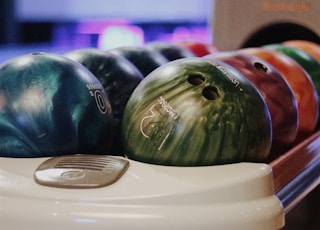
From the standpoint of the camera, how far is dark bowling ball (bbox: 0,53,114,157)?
2.99 ft

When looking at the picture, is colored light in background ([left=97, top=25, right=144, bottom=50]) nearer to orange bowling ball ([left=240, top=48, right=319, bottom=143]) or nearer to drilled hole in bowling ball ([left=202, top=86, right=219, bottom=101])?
orange bowling ball ([left=240, top=48, right=319, bottom=143])

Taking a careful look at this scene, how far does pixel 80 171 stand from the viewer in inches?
32.8

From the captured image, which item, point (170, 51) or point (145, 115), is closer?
point (145, 115)

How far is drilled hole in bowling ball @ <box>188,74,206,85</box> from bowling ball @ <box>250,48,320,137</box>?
42cm

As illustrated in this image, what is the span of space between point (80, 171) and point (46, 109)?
128 mm

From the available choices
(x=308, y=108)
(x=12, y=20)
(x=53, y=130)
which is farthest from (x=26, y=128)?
(x=12, y=20)

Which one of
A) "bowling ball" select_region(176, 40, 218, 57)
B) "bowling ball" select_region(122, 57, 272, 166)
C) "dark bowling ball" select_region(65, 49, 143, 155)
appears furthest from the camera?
"bowling ball" select_region(176, 40, 218, 57)

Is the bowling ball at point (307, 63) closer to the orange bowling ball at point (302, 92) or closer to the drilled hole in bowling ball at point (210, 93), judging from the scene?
the orange bowling ball at point (302, 92)

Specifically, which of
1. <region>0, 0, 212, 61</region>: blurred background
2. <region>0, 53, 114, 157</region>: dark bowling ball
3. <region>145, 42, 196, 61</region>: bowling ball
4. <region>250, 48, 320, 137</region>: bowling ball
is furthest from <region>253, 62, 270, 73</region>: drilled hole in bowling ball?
<region>0, 0, 212, 61</region>: blurred background

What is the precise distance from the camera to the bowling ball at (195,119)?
0.88m

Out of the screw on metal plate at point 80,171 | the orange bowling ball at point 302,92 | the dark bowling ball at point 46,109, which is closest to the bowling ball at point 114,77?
the dark bowling ball at point 46,109

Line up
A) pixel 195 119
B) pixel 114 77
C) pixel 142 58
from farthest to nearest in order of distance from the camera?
pixel 142 58 → pixel 114 77 → pixel 195 119

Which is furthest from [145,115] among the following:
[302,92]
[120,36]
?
[120,36]

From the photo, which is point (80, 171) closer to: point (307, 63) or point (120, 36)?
point (307, 63)
